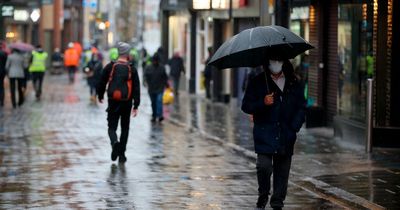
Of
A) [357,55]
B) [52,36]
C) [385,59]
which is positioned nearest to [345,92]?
[357,55]

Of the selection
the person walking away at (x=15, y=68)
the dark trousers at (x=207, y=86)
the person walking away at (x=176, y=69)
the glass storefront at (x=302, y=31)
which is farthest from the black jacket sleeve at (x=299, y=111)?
the person walking away at (x=176, y=69)

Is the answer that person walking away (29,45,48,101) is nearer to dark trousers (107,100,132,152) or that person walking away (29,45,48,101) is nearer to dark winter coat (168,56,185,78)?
dark winter coat (168,56,185,78)

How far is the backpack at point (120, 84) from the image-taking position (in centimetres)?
1703

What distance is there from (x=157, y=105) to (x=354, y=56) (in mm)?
6961

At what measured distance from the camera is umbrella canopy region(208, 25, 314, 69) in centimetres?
1173

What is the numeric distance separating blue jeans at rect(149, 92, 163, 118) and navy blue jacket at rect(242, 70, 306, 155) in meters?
15.3

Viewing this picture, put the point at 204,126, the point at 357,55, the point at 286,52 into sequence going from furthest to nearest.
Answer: the point at 204,126 < the point at 357,55 < the point at 286,52

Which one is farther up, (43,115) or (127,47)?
(127,47)

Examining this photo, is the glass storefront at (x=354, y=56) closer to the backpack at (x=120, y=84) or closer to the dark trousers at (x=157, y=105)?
the backpack at (x=120, y=84)

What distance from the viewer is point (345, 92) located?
2186 cm

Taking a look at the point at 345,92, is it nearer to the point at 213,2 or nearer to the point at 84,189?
the point at 84,189

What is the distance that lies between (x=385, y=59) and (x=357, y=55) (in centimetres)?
170

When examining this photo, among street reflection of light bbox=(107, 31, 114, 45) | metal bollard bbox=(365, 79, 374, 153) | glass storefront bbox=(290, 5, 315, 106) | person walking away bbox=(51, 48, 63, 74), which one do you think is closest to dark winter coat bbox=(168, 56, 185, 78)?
glass storefront bbox=(290, 5, 315, 106)

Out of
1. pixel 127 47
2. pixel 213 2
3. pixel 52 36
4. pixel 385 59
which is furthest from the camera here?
pixel 52 36
